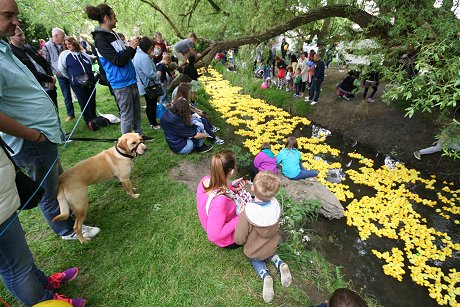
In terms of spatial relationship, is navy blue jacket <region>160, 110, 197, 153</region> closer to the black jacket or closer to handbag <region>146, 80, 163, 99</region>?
handbag <region>146, 80, 163, 99</region>

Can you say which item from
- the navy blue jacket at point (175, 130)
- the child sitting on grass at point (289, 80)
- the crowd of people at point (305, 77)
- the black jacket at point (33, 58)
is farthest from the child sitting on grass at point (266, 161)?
the child sitting on grass at point (289, 80)

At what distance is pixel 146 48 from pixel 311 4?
4400mm

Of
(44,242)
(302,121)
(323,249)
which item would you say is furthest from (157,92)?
(302,121)

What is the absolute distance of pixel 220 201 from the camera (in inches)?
101

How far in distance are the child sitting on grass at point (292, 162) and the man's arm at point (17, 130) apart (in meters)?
4.41

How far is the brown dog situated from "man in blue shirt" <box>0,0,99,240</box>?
0.13 m

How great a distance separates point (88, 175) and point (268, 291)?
2690mm

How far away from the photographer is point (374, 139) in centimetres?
753

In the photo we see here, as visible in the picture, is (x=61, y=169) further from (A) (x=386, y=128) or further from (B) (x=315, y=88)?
(B) (x=315, y=88)

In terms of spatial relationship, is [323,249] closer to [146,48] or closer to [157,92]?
[157,92]

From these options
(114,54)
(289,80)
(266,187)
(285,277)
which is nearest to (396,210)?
(285,277)

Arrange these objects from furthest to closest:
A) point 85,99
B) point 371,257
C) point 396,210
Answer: point 85,99, point 396,210, point 371,257

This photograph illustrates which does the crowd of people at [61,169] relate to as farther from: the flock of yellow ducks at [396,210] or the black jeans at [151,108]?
the flock of yellow ducks at [396,210]

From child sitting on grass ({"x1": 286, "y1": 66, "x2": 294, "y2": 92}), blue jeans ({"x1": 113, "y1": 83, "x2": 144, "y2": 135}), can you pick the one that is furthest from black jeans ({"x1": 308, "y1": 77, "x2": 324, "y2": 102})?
blue jeans ({"x1": 113, "y1": 83, "x2": 144, "y2": 135})
